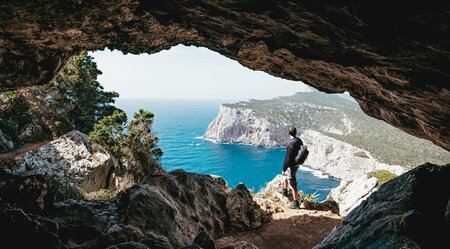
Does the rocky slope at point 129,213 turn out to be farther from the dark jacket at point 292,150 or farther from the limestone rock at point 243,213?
the dark jacket at point 292,150

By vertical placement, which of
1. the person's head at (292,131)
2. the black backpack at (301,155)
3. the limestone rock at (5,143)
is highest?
the person's head at (292,131)

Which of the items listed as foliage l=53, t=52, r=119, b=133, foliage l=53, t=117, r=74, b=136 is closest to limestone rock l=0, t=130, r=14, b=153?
foliage l=53, t=117, r=74, b=136

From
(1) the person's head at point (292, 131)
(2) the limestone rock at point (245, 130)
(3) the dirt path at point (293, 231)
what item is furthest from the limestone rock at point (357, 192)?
(2) the limestone rock at point (245, 130)

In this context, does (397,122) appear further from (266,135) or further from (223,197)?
(266,135)

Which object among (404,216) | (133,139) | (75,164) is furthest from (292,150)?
(133,139)

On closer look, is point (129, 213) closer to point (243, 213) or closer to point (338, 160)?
point (243, 213)

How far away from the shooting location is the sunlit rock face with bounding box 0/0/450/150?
3699 millimetres

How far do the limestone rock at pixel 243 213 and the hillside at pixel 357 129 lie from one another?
247ft

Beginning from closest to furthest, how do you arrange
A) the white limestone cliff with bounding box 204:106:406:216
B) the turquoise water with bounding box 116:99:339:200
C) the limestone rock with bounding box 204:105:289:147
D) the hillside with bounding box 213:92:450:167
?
the white limestone cliff with bounding box 204:106:406:216 → the hillside with bounding box 213:92:450:167 → the turquoise water with bounding box 116:99:339:200 → the limestone rock with bounding box 204:105:289:147

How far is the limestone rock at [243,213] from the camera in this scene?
37.0 ft

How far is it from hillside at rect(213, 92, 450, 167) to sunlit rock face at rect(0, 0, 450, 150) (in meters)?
78.6

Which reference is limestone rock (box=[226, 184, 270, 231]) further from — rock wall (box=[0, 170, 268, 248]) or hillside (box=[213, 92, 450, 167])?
hillside (box=[213, 92, 450, 167])

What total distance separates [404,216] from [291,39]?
3.78 metres

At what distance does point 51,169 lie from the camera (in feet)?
64.9
